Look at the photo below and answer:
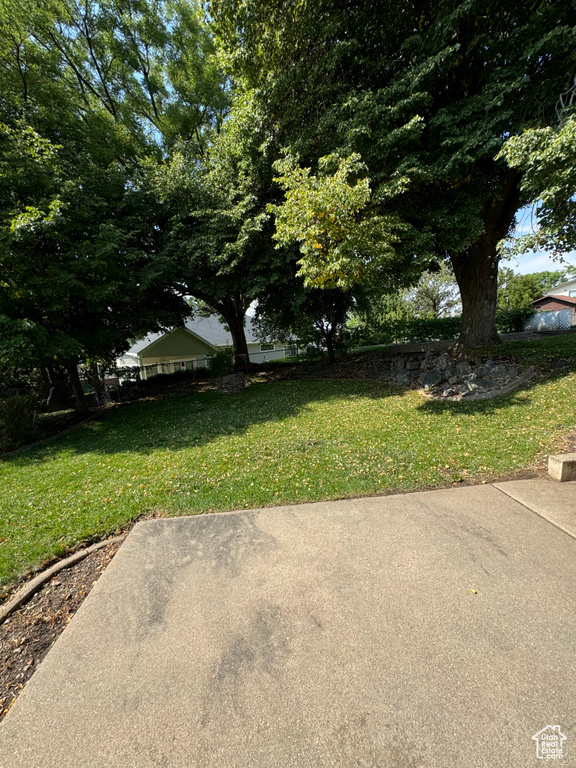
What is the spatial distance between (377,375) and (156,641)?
32.7 ft

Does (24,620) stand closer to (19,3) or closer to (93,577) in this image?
(93,577)

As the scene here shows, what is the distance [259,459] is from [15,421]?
6.07m

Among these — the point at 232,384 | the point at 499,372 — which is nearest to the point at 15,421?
the point at 232,384

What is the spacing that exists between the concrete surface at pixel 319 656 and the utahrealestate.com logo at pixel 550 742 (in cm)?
2

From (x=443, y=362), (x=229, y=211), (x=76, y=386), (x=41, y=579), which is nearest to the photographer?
(x=41, y=579)

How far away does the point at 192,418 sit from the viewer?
8008 mm

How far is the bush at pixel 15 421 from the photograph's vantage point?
7.08m

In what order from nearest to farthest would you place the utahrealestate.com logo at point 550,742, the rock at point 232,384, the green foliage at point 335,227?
the utahrealestate.com logo at point 550,742
the green foliage at point 335,227
the rock at point 232,384

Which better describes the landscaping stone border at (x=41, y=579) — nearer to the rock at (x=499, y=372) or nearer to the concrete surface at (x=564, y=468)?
the concrete surface at (x=564, y=468)

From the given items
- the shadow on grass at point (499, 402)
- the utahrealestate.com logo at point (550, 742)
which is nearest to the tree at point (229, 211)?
the shadow on grass at point (499, 402)

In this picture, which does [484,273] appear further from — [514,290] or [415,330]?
[514,290]

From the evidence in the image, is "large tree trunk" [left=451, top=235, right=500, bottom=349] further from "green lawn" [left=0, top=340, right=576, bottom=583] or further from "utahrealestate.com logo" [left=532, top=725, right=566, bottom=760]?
"utahrealestate.com logo" [left=532, top=725, right=566, bottom=760]

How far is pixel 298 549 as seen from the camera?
291 centimetres

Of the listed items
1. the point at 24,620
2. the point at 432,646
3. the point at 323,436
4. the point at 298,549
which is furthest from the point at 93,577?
the point at 323,436
